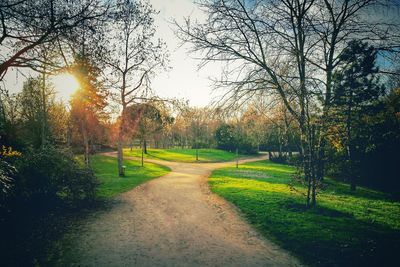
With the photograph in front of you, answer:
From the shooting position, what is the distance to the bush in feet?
29.2

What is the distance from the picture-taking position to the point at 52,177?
9766 mm

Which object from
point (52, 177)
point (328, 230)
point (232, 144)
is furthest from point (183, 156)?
point (328, 230)

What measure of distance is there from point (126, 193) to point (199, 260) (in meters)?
8.91

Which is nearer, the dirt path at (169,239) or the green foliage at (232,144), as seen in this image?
the dirt path at (169,239)

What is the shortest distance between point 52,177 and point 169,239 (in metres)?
5.89

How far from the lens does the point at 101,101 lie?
34.4 m

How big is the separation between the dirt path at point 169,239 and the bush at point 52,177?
1.82 metres

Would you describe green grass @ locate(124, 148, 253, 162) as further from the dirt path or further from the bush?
the dirt path

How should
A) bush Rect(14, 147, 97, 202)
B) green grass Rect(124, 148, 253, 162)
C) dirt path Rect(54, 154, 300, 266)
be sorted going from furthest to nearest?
green grass Rect(124, 148, 253, 162) → bush Rect(14, 147, 97, 202) → dirt path Rect(54, 154, 300, 266)

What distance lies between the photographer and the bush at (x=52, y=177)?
8.90 meters

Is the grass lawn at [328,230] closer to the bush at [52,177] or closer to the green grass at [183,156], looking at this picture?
the bush at [52,177]

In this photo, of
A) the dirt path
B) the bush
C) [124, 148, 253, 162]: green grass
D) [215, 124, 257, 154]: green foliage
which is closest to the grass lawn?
the dirt path

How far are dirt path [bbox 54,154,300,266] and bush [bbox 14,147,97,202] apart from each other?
182cm

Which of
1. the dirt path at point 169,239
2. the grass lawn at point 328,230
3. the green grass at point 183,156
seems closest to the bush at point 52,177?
the dirt path at point 169,239
